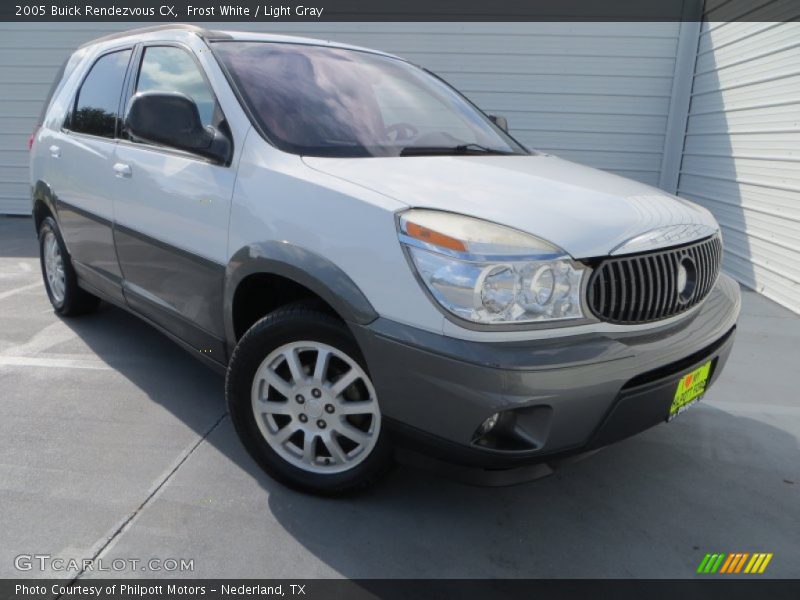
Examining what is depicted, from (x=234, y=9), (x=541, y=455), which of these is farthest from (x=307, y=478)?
(x=234, y=9)

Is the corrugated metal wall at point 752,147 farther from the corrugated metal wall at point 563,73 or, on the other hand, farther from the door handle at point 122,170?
the door handle at point 122,170

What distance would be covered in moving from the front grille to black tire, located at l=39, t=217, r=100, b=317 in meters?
3.44

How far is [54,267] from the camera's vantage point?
434 cm

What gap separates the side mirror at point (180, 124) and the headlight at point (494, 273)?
105cm

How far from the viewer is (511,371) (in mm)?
1765

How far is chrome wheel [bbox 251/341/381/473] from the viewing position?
221 centimetres

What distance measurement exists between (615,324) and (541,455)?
47 centimetres

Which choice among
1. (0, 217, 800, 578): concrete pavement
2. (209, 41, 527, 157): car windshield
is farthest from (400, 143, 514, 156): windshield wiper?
(0, 217, 800, 578): concrete pavement

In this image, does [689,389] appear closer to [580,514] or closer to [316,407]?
[580,514]

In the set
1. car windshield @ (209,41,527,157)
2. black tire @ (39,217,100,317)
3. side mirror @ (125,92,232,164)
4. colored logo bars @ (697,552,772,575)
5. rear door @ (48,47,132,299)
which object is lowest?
black tire @ (39,217,100,317)

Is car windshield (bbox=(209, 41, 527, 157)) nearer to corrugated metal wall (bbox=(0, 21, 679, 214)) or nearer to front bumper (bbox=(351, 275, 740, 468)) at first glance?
front bumper (bbox=(351, 275, 740, 468))

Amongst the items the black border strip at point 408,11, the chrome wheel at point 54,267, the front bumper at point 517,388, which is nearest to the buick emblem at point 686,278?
the front bumper at point 517,388

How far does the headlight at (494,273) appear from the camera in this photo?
182 cm

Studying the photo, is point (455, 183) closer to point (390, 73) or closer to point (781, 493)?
point (390, 73)
